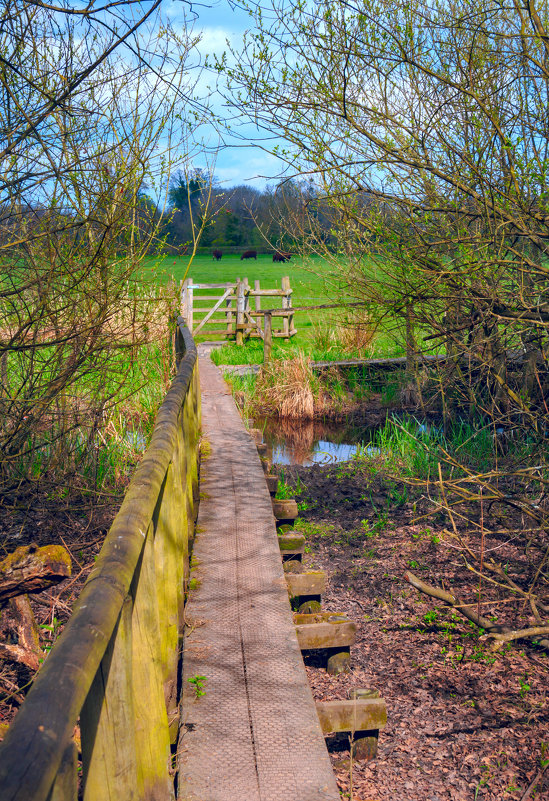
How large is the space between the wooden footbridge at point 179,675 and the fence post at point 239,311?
46.4ft

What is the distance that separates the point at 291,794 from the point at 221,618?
1.34m

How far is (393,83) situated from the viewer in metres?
4.79

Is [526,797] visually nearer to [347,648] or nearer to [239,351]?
[347,648]

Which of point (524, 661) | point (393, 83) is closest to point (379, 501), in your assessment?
point (524, 661)

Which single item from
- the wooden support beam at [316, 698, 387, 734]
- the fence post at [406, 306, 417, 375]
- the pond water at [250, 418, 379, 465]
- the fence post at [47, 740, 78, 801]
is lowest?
the pond water at [250, 418, 379, 465]

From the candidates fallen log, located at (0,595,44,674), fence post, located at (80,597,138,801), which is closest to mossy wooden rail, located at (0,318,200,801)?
fence post, located at (80,597,138,801)

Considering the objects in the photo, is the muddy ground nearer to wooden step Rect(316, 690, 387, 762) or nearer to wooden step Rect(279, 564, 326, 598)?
wooden step Rect(316, 690, 387, 762)

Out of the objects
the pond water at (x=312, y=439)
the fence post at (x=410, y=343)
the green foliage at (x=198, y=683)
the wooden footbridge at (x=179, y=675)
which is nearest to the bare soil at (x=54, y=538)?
the wooden footbridge at (x=179, y=675)

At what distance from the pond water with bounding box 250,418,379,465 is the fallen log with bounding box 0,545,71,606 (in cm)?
671

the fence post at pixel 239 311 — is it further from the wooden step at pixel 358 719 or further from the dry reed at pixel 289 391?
the wooden step at pixel 358 719

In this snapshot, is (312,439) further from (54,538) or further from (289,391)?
(54,538)

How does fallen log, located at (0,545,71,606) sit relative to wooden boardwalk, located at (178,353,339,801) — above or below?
above

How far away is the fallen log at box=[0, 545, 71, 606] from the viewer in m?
3.07

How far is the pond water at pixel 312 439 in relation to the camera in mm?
10062
